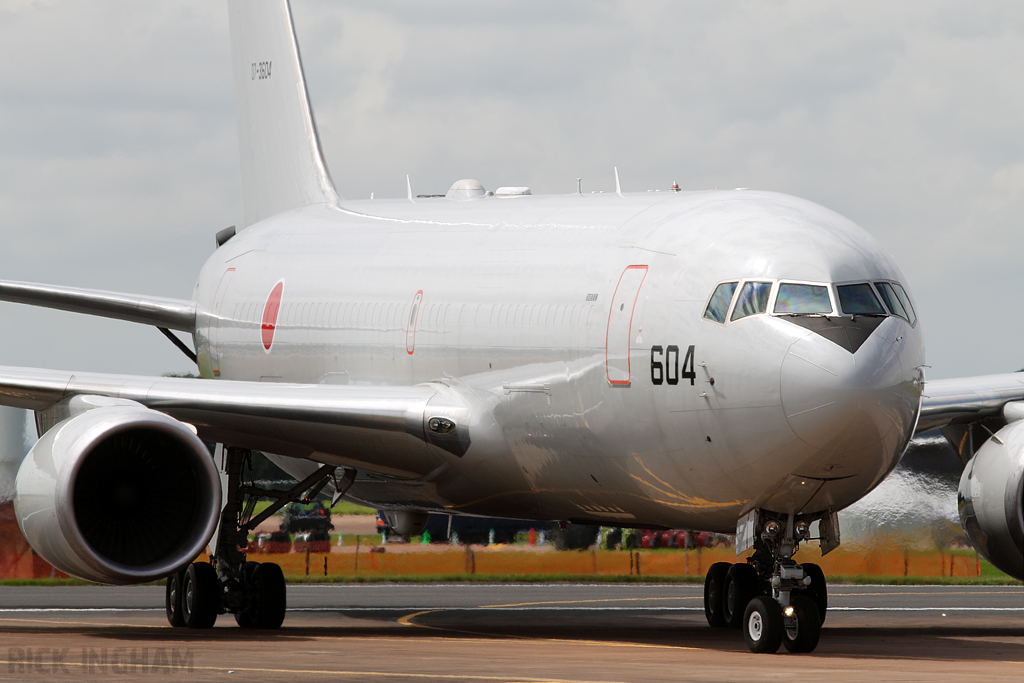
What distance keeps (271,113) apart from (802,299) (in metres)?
15.7

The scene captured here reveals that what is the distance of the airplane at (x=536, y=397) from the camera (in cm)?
1558

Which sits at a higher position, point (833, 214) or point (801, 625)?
point (833, 214)

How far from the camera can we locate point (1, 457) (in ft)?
104

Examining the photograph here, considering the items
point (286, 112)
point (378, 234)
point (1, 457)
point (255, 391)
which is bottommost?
point (1, 457)

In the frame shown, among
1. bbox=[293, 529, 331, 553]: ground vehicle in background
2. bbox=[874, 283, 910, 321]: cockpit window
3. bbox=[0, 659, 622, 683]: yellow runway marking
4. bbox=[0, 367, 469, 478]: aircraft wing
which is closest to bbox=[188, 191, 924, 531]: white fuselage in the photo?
bbox=[874, 283, 910, 321]: cockpit window

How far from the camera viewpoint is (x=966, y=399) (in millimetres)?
20781

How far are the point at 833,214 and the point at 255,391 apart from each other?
6.94 meters

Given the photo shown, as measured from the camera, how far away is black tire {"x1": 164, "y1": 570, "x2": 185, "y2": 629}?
71.3ft

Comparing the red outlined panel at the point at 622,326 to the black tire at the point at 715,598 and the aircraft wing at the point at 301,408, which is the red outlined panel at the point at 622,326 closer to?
the aircraft wing at the point at 301,408

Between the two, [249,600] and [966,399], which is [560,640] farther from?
[966,399]

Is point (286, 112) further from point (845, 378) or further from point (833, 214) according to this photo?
point (845, 378)

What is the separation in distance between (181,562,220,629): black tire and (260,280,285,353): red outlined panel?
3638mm

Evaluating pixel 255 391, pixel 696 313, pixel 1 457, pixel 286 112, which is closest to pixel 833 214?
pixel 696 313

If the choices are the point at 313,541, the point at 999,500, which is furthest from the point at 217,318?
the point at 313,541
